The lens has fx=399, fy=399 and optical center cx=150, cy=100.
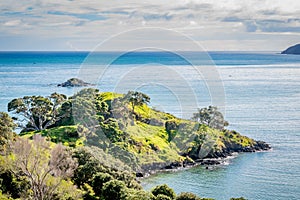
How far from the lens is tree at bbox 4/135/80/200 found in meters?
32.0

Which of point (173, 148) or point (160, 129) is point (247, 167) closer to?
point (173, 148)

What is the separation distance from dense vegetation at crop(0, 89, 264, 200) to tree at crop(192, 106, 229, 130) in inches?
8.1

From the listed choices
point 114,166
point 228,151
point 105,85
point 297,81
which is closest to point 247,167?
point 228,151

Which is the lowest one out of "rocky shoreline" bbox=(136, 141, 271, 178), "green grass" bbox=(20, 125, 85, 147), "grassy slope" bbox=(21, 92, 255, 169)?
"rocky shoreline" bbox=(136, 141, 271, 178)

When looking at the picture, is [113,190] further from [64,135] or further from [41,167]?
[64,135]

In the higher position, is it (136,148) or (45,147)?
(45,147)

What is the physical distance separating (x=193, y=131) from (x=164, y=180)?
58.4 feet

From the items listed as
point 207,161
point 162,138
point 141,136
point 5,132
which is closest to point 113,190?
point 5,132

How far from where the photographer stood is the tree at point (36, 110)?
65.5 meters

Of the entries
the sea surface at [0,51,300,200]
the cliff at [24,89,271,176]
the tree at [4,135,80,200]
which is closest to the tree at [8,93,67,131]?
the cliff at [24,89,271,176]

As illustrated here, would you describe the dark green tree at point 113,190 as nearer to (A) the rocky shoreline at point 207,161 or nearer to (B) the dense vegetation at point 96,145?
(B) the dense vegetation at point 96,145

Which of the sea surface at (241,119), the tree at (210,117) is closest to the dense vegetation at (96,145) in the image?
the tree at (210,117)

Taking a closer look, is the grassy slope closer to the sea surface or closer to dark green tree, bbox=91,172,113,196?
the sea surface

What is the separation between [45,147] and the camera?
36.3m
